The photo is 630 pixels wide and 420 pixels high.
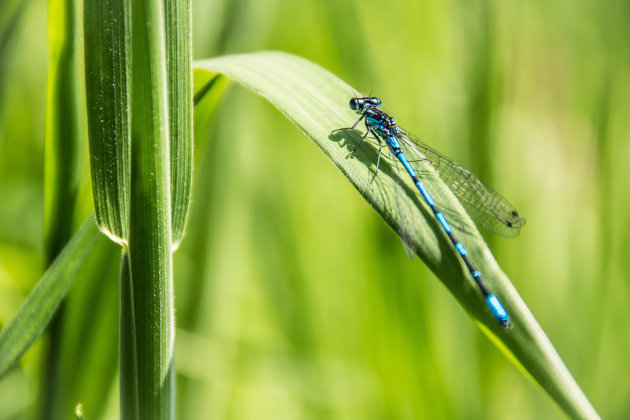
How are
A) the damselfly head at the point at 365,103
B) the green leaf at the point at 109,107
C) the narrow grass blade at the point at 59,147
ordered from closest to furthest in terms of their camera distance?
1. the green leaf at the point at 109,107
2. the narrow grass blade at the point at 59,147
3. the damselfly head at the point at 365,103

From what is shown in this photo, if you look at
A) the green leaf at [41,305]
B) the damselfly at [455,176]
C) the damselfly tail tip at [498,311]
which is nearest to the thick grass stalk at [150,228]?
the green leaf at [41,305]

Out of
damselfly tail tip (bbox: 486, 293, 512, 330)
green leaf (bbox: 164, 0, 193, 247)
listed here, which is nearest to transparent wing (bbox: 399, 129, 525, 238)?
damselfly tail tip (bbox: 486, 293, 512, 330)

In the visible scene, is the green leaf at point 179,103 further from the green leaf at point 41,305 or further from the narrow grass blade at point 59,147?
the narrow grass blade at point 59,147

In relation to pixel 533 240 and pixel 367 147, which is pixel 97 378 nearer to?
pixel 367 147

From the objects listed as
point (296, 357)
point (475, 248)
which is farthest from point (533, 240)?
point (475, 248)

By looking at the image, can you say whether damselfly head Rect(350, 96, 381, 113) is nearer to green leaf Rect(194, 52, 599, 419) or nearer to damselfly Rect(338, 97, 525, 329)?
damselfly Rect(338, 97, 525, 329)

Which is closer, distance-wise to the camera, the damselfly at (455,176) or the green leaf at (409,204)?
the green leaf at (409,204)

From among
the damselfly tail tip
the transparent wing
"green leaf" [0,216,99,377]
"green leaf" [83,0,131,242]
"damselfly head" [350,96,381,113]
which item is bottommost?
"green leaf" [0,216,99,377]
